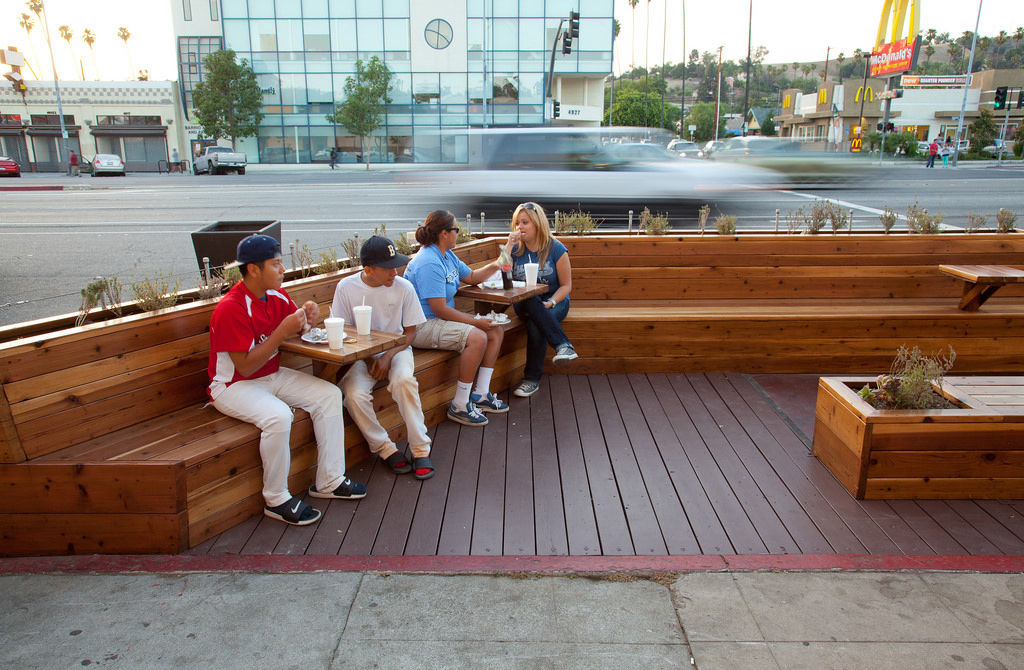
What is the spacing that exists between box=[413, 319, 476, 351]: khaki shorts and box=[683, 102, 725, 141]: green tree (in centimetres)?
7035

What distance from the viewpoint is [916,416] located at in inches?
145

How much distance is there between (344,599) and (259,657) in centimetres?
41

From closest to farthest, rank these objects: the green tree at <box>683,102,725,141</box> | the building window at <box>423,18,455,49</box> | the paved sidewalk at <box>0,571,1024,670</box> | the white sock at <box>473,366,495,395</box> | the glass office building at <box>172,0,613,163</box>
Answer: the paved sidewalk at <box>0,571,1024,670</box> → the white sock at <box>473,366,495,395</box> → the glass office building at <box>172,0,613,163</box> → the building window at <box>423,18,455,49</box> → the green tree at <box>683,102,725,141</box>

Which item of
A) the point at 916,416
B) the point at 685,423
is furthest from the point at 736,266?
the point at 916,416

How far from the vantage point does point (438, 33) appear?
134 ft

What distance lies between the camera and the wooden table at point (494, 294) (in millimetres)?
4832

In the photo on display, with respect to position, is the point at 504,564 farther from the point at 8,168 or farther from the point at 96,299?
the point at 8,168

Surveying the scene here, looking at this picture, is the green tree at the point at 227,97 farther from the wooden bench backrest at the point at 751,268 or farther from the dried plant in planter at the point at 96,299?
the dried plant in planter at the point at 96,299

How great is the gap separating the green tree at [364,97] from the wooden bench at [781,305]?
115ft

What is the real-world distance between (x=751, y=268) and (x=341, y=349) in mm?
4210

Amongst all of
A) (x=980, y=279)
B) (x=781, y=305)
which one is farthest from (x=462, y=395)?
(x=980, y=279)

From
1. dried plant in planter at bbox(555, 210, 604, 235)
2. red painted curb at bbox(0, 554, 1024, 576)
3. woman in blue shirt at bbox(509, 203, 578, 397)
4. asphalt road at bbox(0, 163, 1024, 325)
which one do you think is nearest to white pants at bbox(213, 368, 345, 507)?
red painted curb at bbox(0, 554, 1024, 576)

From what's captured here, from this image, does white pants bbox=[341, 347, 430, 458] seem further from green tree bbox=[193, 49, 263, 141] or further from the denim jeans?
green tree bbox=[193, 49, 263, 141]

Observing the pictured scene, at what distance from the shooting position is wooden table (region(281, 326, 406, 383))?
351 centimetres
